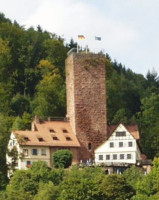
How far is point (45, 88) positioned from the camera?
9650cm

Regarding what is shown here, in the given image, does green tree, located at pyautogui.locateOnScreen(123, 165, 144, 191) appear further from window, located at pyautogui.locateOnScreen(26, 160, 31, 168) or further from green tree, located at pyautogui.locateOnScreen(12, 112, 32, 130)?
green tree, located at pyautogui.locateOnScreen(12, 112, 32, 130)

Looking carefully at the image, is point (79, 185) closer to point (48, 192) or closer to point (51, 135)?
point (48, 192)

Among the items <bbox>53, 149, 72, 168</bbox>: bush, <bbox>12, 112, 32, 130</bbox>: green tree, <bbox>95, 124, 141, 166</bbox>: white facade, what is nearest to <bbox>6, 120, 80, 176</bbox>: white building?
<bbox>53, 149, 72, 168</bbox>: bush

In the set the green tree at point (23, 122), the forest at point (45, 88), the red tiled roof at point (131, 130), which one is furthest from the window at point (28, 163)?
the red tiled roof at point (131, 130)

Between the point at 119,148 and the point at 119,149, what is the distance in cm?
9

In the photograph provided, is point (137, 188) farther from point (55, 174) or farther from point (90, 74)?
point (90, 74)

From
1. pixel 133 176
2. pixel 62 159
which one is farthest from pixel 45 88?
pixel 133 176

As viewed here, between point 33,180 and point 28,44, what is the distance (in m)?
38.2

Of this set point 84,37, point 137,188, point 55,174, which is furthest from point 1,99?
point 137,188

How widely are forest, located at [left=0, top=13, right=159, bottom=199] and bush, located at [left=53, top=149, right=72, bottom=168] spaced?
19.0ft

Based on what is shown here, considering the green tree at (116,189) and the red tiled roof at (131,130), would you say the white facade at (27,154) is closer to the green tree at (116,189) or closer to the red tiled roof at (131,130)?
the red tiled roof at (131,130)

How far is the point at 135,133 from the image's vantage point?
8394 cm

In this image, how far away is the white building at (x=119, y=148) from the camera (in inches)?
3236

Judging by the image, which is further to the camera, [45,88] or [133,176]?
[45,88]
